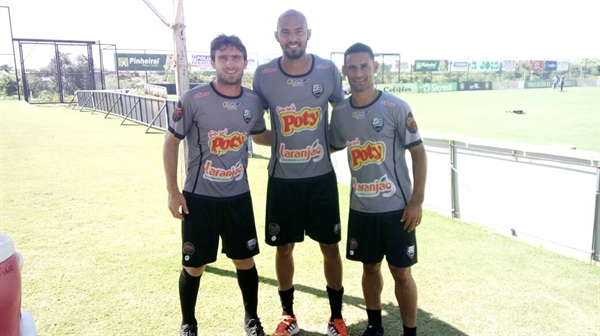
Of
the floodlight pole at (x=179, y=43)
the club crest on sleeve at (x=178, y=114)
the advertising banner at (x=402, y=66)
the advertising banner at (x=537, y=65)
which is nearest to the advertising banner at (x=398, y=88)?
the advertising banner at (x=402, y=66)

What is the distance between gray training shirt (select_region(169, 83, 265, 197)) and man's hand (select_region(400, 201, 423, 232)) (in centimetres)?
109

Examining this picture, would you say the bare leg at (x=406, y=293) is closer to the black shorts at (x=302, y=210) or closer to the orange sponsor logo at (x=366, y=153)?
the black shorts at (x=302, y=210)

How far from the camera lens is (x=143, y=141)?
12.9 meters

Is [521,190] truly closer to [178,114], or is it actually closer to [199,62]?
[178,114]

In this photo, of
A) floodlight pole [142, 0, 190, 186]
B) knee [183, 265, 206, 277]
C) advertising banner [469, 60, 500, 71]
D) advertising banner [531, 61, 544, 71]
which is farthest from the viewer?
advertising banner [531, 61, 544, 71]

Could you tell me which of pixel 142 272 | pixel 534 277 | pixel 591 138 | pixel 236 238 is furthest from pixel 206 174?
pixel 591 138

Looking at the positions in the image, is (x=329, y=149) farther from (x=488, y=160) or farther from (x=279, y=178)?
(x=488, y=160)

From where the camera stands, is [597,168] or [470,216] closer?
[597,168]

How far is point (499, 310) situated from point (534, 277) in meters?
0.80

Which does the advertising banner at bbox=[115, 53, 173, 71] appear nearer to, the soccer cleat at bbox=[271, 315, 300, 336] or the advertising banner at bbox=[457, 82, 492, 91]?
the advertising banner at bbox=[457, 82, 492, 91]

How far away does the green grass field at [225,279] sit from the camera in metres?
3.33

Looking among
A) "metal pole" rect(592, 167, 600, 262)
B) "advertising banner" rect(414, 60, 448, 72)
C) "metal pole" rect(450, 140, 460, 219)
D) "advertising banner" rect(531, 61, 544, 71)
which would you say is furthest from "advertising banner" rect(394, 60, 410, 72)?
"metal pole" rect(592, 167, 600, 262)

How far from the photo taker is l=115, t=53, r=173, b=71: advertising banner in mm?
38594

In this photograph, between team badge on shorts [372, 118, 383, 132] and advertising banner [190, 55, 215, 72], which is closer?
team badge on shorts [372, 118, 383, 132]
